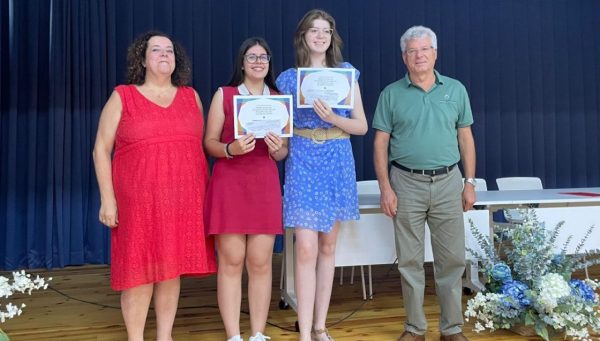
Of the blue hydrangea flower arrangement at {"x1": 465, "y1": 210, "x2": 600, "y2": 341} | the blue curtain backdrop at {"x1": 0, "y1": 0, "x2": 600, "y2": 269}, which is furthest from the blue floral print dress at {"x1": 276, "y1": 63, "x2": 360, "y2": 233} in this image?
the blue curtain backdrop at {"x1": 0, "y1": 0, "x2": 600, "y2": 269}

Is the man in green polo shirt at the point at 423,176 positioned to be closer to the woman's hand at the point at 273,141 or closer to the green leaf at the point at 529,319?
the green leaf at the point at 529,319

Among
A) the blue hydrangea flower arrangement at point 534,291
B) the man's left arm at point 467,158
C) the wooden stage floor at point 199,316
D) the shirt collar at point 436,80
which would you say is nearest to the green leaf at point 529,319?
the blue hydrangea flower arrangement at point 534,291

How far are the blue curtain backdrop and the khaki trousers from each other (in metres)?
3.29

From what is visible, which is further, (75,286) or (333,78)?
(75,286)

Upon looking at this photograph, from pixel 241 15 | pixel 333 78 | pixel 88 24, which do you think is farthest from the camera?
pixel 241 15

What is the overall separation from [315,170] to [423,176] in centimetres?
52

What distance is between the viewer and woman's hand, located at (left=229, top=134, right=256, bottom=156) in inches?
79.4

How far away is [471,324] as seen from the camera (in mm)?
2770

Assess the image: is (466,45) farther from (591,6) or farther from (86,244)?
(86,244)

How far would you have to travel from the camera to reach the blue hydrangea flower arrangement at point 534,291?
2.42 meters

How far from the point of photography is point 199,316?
301 centimetres

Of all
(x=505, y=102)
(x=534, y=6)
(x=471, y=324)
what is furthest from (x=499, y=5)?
(x=471, y=324)

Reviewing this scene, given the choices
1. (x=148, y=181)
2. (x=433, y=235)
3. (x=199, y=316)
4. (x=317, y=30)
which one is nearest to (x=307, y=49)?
(x=317, y=30)

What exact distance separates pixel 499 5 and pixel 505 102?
1.21 meters
